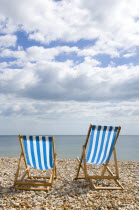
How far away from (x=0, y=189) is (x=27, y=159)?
0.81 m

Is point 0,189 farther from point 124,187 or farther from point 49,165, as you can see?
point 124,187

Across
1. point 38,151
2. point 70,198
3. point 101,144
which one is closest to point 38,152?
point 38,151

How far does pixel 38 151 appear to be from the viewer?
479cm

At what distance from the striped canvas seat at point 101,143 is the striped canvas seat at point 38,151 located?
91 centimetres

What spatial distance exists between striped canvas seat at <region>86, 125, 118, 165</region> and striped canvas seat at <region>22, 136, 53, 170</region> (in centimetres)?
91

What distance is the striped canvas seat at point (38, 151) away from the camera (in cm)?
472

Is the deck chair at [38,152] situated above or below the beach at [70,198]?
above

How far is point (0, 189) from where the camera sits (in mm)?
4445

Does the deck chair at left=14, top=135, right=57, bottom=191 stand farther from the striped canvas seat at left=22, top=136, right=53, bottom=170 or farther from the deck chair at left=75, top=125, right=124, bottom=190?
the deck chair at left=75, top=125, right=124, bottom=190

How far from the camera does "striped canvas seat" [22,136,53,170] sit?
4.72 meters

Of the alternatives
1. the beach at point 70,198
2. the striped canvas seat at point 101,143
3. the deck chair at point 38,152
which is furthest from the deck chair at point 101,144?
the deck chair at point 38,152

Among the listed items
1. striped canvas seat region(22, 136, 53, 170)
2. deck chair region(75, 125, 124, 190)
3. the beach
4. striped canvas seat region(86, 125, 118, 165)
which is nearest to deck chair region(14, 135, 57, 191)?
striped canvas seat region(22, 136, 53, 170)

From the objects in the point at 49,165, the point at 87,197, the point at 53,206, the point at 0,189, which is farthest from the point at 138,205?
the point at 0,189

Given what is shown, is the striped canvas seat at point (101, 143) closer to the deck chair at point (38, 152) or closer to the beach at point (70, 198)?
the beach at point (70, 198)
